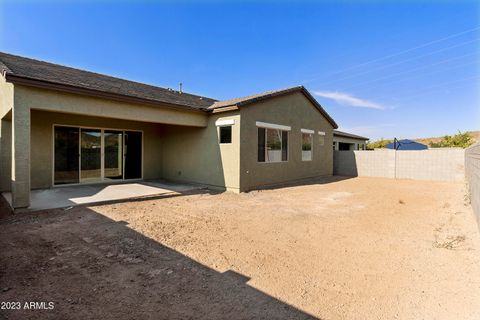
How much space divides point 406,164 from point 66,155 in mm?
18971

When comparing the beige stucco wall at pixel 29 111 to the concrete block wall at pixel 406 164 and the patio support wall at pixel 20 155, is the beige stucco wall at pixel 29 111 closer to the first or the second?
the patio support wall at pixel 20 155

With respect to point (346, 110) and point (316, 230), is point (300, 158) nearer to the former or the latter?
point (316, 230)

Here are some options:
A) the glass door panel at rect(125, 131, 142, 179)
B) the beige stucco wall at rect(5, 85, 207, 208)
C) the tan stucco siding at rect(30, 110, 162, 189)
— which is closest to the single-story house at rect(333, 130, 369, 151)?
the glass door panel at rect(125, 131, 142, 179)

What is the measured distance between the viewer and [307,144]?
14266 millimetres

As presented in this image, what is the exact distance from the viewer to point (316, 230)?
5.30 m

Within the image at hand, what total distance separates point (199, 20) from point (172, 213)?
10555mm

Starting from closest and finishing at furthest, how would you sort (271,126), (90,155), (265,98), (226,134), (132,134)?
(226,134) → (90,155) → (265,98) → (271,126) → (132,134)

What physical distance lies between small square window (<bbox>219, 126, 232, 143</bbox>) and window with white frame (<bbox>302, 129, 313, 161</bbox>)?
549 centimetres

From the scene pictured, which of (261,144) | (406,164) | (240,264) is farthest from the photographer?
(406,164)

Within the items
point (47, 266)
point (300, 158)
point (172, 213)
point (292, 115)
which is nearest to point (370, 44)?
point (292, 115)

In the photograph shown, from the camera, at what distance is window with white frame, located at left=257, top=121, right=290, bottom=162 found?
35.6 ft

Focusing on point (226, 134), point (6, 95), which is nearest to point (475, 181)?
point (226, 134)

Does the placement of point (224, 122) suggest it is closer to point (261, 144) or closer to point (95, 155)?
point (261, 144)

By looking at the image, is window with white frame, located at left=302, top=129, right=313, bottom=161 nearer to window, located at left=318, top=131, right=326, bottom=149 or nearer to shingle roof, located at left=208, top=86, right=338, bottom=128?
window, located at left=318, top=131, right=326, bottom=149
